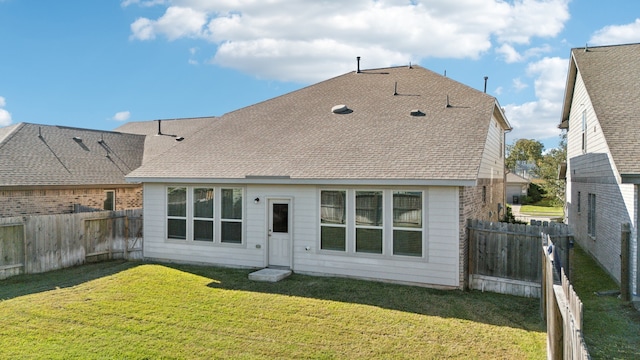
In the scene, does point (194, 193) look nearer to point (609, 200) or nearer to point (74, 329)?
point (74, 329)

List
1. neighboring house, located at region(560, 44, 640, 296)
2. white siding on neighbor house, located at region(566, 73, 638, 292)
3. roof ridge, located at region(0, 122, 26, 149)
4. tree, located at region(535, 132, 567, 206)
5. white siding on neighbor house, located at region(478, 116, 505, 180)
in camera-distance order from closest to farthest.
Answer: neighboring house, located at region(560, 44, 640, 296)
white siding on neighbor house, located at region(566, 73, 638, 292)
white siding on neighbor house, located at region(478, 116, 505, 180)
roof ridge, located at region(0, 122, 26, 149)
tree, located at region(535, 132, 567, 206)

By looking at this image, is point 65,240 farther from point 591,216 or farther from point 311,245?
point 591,216

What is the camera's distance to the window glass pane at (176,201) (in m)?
12.4

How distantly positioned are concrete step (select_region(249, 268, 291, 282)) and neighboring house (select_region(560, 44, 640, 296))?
307 inches

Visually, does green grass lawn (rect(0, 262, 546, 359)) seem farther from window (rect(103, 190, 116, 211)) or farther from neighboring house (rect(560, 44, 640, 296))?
window (rect(103, 190, 116, 211))

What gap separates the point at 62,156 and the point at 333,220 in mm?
13225

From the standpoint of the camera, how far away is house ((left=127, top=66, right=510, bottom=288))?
956 centimetres

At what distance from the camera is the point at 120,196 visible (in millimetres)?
17844

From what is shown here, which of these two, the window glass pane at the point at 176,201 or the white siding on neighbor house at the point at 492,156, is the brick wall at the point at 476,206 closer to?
the white siding on neighbor house at the point at 492,156

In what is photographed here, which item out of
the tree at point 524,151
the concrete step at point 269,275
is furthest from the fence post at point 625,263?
the tree at point 524,151

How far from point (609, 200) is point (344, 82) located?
9480 millimetres

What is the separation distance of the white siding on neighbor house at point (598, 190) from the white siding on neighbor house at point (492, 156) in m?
2.75

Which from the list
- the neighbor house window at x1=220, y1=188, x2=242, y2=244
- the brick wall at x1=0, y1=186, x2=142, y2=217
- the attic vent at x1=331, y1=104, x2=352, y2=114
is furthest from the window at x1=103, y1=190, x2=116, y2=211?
the attic vent at x1=331, y1=104, x2=352, y2=114

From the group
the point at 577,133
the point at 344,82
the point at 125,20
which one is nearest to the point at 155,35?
the point at 125,20
